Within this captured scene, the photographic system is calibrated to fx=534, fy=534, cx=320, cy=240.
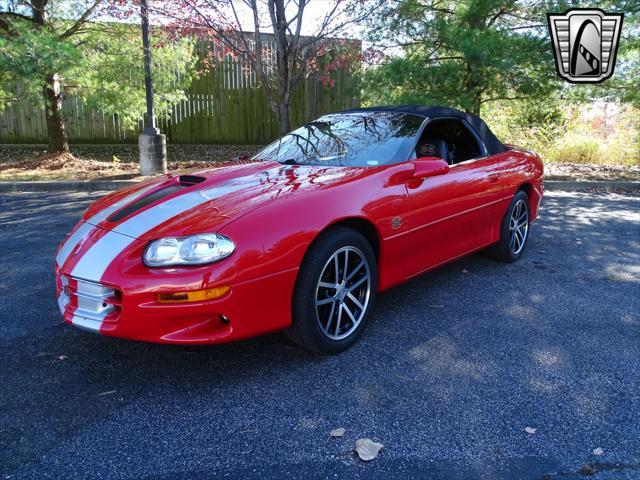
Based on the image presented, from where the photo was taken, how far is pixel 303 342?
2873 millimetres

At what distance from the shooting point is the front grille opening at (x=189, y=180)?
11.0 feet

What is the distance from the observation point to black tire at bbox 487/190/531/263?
15.0 feet

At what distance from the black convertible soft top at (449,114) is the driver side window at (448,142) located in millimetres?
64

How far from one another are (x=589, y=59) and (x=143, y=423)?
10324 millimetres

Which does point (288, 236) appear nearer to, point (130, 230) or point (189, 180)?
point (130, 230)

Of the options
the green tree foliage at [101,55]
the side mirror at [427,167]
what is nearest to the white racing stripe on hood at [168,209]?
the side mirror at [427,167]

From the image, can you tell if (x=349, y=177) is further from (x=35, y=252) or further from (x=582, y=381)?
(x=35, y=252)

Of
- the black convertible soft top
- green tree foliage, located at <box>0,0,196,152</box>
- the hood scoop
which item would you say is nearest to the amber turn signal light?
the hood scoop

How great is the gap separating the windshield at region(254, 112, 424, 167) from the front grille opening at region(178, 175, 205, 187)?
693 mm

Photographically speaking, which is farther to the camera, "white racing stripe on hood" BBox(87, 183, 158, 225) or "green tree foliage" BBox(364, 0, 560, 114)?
"green tree foliage" BBox(364, 0, 560, 114)

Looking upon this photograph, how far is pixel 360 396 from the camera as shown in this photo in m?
2.59

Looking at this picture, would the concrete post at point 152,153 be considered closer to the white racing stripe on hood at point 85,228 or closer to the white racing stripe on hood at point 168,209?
the white racing stripe on hood at point 85,228

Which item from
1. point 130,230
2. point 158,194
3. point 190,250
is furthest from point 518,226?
point 130,230

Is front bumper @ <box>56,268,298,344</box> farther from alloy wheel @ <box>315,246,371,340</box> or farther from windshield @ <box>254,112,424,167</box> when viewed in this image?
windshield @ <box>254,112,424,167</box>
